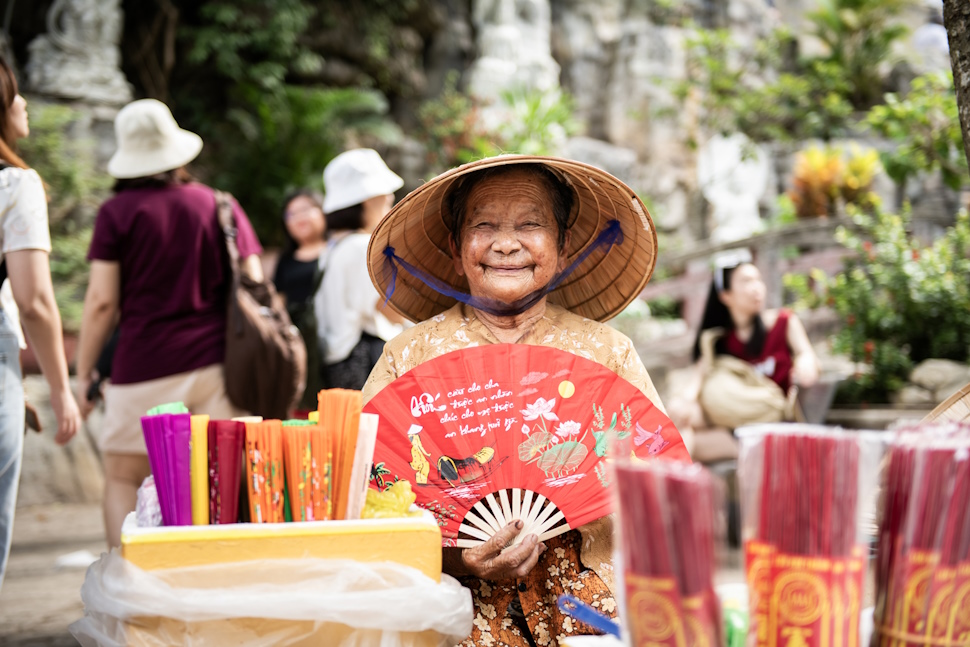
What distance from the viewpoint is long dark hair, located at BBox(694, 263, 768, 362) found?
16.9 ft

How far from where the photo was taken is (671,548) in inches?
42.1

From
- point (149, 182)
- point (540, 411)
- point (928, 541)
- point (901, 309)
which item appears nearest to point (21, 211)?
point (149, 182)

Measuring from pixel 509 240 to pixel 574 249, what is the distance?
0.40m

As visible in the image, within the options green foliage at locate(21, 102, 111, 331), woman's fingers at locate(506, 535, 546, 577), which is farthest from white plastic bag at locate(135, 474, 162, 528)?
green foliage at locate(21, 102, 111, 331)

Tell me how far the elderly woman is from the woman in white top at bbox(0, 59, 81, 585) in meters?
1.24

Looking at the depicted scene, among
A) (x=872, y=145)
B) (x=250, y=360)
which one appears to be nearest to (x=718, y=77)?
(x=872, y=145)

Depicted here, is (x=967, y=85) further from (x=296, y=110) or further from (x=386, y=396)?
(x=296, y=110)

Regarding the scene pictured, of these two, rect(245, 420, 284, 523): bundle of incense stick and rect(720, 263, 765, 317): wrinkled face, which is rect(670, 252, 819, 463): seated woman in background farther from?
rect(245, 420, 284, 523): bundle of incense stick

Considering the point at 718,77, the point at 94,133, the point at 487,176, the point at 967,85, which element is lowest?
the point at 487,176

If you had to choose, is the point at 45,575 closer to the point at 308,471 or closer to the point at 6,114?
the point at 6,114

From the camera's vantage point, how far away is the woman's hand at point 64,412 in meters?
3.11

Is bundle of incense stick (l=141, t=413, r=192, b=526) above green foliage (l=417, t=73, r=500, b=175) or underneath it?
underneath

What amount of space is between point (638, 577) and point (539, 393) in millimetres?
779

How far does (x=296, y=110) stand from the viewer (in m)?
11.8
